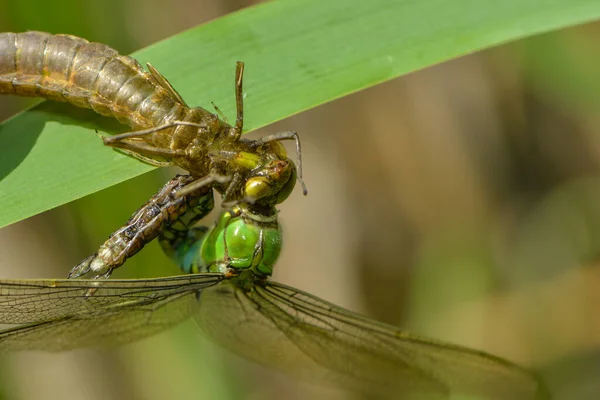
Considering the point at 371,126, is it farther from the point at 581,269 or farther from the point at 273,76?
the point at 273,76

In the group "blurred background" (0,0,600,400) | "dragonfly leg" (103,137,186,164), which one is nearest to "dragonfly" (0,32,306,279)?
"dragonfly leg" (103,137,186,164)

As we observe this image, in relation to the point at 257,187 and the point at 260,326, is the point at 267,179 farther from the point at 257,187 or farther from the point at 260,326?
the point at 260,326

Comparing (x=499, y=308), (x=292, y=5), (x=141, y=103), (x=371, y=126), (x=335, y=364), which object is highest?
(x=371, y=126)

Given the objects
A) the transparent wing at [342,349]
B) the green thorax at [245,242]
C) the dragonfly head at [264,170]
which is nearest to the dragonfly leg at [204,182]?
the dragonfly head at [264,170]

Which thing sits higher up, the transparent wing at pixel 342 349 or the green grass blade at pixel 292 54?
the green grass blade at pixel 292 54

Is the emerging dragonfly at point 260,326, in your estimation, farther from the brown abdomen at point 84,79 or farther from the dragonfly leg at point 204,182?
the brown abdomen at point 84,79

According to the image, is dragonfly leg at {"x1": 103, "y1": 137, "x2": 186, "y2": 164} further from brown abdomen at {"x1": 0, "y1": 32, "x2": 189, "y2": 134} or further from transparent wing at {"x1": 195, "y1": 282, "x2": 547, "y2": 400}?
transparent wing at {"x1": 195, "y1": 282, "x2": 547, "y2": 400}

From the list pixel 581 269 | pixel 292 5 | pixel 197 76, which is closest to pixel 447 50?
pixel 292 5
